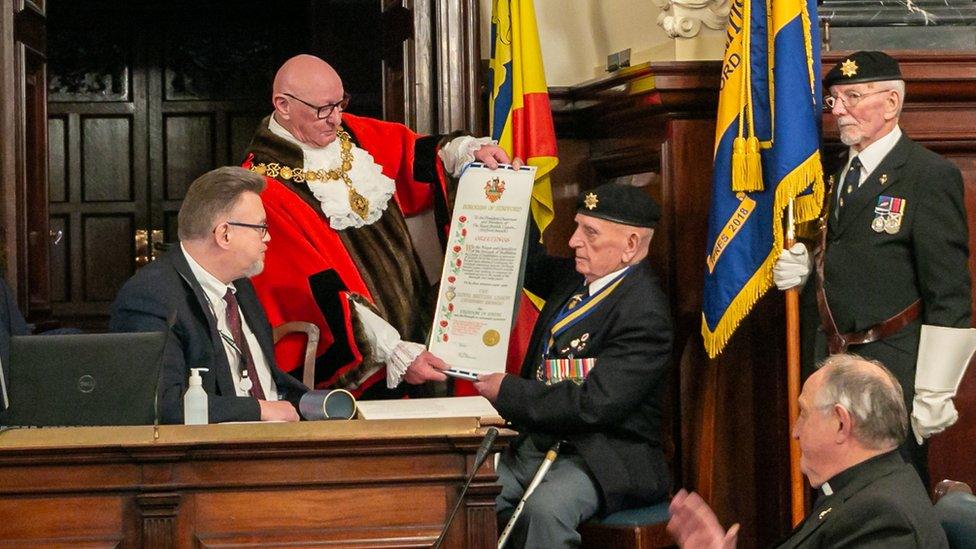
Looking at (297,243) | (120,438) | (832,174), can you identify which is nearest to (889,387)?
(120,438)

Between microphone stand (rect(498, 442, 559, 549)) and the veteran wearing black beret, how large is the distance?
0.88 m

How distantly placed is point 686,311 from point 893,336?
95cm

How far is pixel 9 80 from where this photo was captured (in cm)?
542

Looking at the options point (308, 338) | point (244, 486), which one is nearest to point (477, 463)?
point (244, 486)

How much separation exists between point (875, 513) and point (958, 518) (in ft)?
0.67

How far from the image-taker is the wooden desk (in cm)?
310

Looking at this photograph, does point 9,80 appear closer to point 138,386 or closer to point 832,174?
point 138,386

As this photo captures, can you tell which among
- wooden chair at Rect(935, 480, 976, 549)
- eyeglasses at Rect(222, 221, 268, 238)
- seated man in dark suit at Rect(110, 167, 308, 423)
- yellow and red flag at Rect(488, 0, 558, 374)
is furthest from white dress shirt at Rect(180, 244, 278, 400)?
wooden chair at Rect(935, 480, 976, 549)

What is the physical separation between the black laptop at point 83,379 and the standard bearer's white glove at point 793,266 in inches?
78.0

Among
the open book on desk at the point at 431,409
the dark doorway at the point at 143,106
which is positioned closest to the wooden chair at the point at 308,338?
the open book on desk at the point at 431,409

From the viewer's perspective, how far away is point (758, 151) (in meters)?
4.48

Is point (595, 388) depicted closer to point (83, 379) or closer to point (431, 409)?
point (431, 409)

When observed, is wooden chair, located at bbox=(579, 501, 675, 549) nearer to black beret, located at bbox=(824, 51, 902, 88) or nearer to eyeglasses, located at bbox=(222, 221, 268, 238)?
eyeglasses, located at bbox=(222, 221, 268, 238)

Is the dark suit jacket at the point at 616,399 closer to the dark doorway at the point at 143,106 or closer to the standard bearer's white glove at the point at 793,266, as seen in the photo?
the standard bearer's white glove at the point at 793,266
